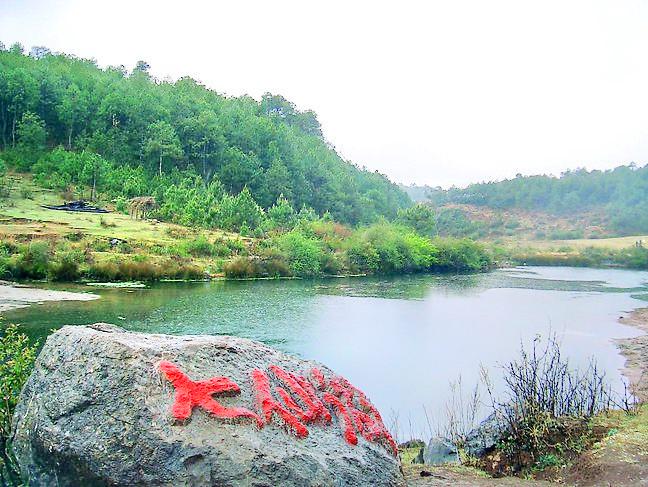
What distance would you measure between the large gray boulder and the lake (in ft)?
22.6

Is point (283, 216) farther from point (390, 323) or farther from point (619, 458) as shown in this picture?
point (619, 458)

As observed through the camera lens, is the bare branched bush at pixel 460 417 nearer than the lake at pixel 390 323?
Yes

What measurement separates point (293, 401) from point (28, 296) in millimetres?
24030

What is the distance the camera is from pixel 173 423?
5109 mm

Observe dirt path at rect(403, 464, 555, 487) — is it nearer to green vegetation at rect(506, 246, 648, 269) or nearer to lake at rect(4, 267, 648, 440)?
lake at rect(4, 267, 648, 440)

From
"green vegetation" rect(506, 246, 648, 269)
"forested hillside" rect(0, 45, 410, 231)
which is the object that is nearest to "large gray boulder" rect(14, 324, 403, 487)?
"forested hillside" rect(0, 45, 410, 231)

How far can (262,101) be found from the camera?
114312mm

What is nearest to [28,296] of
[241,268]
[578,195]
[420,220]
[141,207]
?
[241,268]

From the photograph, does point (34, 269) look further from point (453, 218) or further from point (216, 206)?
point (453, 218)

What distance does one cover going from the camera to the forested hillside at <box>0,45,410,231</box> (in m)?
55.2

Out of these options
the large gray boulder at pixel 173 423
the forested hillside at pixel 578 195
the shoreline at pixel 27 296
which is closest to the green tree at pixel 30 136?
the shoreline at pixel 27 296

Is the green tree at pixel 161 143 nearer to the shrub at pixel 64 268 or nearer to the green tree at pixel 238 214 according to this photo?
the green tree at pixel 238 214

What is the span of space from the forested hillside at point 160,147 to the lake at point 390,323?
19330 millimetres

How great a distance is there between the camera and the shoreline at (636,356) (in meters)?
15.5
